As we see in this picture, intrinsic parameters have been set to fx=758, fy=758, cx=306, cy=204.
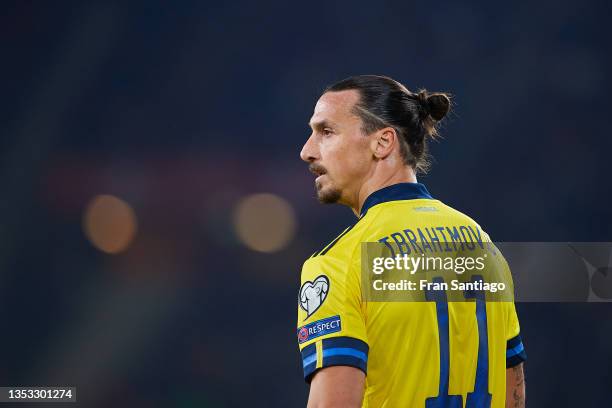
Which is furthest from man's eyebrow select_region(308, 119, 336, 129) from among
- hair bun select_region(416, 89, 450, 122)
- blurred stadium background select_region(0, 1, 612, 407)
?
blurred stadium background select_region(0, 1, 612, 407)

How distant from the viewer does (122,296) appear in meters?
4.66

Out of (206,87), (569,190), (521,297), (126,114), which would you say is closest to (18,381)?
(126,114)

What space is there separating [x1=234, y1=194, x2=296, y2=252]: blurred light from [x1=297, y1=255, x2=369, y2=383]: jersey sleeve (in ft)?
11.0

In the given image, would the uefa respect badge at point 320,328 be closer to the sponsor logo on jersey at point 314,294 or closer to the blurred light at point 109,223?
the sponsor logo on jersey at point 314,294

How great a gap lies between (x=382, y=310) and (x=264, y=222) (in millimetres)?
3418

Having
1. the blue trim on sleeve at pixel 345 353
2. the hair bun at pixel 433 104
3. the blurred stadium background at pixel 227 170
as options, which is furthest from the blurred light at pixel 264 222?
the blue trim on sleeve at pixel 345 353

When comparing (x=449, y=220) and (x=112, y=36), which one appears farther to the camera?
(x=112, y=36)

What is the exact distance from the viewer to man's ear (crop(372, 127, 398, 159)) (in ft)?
4.85

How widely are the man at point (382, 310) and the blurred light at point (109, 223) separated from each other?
3.36m

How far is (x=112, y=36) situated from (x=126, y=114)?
505 mm

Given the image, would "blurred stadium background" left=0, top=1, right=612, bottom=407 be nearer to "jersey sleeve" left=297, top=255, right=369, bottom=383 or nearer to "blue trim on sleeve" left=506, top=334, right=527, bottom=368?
"blue trim on sleeve" left=506, top=334, right=527, bottom=368

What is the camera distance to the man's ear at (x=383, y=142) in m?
1.48

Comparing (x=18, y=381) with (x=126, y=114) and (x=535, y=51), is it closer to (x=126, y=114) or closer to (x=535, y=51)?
(x=126, y=114)

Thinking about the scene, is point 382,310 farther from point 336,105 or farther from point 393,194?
point 336,105
